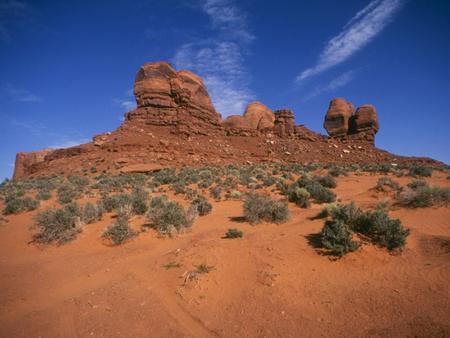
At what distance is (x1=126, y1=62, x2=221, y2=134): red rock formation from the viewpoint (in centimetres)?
3956

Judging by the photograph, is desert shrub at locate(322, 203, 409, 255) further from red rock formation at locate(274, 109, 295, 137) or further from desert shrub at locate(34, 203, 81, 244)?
red rock formation at locate(274, 109, 295, 137)

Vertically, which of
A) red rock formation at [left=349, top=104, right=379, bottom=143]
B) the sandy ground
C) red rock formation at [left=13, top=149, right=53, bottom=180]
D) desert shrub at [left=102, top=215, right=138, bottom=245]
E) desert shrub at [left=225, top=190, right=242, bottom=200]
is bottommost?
the sandy ground

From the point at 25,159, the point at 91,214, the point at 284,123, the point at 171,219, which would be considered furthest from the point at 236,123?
the point at 25,159

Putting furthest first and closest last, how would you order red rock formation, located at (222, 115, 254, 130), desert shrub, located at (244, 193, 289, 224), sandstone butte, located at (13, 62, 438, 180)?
red rock formation, located at (222, 115, 254, 130), sandstone butte, located at (13, 62, 438, 180), desert shrub, located at (244, 193, 289, 224)

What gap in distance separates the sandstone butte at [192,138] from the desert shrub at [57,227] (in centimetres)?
1860

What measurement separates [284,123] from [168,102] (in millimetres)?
23558

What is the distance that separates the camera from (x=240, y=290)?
162 inches

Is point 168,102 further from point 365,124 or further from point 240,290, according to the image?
point 240,290

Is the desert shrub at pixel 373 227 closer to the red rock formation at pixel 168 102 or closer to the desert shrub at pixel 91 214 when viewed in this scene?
the desert shrub at pixel 91 214

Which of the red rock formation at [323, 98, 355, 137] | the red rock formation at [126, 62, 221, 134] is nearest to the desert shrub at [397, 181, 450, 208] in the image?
the red rock formation at [126, 62, 221, 134]

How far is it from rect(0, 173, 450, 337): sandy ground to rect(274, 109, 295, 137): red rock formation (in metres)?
41.9

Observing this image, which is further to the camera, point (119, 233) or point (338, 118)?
point (338, 118)

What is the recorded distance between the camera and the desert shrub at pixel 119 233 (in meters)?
6.91

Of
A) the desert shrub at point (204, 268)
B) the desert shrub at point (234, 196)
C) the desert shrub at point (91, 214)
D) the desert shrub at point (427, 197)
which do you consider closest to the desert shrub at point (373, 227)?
the desert shrub at point (204, 268)
